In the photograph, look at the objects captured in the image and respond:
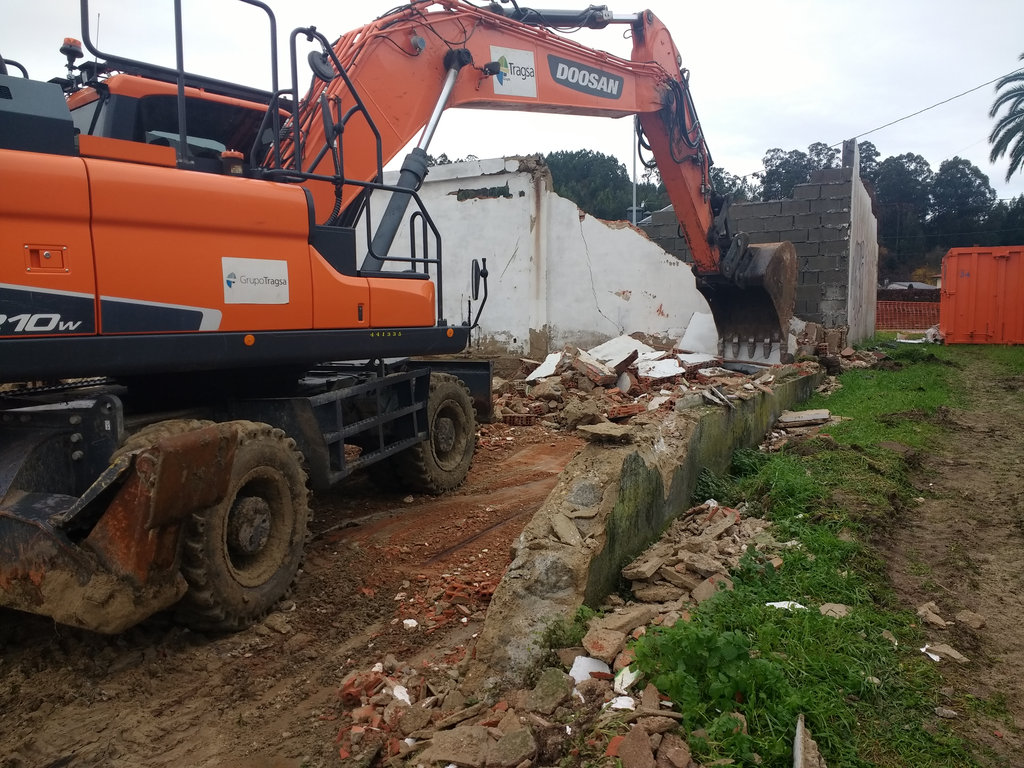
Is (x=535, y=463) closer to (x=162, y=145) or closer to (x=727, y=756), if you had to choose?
(x=162, y=145)

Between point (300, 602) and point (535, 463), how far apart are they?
371 centimetres

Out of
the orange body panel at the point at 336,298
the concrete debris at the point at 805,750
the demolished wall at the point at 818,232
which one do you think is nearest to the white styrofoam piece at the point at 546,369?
the demolished wall at the point at 818,232

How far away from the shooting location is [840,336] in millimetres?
12859

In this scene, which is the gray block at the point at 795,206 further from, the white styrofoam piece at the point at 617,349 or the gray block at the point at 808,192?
the white styrofoam piece at the point at 617,349

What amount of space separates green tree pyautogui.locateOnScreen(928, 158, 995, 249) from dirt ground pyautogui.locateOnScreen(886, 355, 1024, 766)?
37.6 metres

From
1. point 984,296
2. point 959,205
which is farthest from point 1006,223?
point 984,296

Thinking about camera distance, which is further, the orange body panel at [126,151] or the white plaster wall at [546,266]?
the white plaster wall at [546,266]

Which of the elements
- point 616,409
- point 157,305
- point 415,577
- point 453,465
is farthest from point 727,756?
point 616,409

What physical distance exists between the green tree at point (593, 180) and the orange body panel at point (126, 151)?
31.9m

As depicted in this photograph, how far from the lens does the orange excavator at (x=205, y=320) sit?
11.2 feet

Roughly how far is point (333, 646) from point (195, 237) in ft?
7.48

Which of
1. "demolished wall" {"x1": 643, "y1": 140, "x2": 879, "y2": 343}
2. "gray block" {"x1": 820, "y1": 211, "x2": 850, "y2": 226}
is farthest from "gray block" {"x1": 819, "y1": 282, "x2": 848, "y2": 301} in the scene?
"gray block" {"x1": 820, "y1": 211, "x2": 850, "y2": 226}

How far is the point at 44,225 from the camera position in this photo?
345 centimetres

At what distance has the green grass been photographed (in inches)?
105
